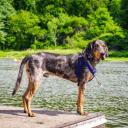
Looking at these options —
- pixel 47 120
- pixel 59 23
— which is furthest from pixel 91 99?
pixel 59 23

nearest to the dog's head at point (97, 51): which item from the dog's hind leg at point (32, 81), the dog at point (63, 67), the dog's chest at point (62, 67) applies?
the dog at point (63, 67)

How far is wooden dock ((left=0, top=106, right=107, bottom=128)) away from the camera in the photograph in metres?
15.4

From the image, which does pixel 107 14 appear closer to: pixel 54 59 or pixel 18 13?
pixel 18 13

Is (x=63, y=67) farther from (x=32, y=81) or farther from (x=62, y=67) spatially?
(x=32, y=81)

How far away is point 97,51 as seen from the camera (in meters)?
17.0

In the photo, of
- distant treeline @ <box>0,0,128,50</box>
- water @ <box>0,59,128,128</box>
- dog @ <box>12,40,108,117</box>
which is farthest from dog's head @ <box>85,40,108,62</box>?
distant treeline @ <box>0,0,128,50</box>

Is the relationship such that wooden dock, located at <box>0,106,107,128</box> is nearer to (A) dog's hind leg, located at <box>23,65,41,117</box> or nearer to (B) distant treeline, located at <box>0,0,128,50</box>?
(A) dog's hind leg, located at <box>23,65,41,117</box>

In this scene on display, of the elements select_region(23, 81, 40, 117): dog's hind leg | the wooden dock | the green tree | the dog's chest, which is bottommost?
the green tree

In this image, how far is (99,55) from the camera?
17.1 m

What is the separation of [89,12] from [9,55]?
38672 millimetres

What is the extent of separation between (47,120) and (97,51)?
282 centimetres

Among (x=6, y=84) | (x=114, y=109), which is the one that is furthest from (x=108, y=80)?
(x=114, y=109)

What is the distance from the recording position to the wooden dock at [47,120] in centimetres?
1538

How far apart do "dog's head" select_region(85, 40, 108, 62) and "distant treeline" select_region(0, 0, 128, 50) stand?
100616 mm
